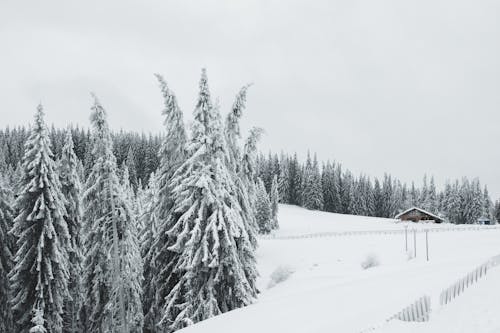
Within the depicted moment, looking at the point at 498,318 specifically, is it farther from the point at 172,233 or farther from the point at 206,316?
the point at 172,233

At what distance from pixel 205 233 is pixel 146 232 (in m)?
6.85

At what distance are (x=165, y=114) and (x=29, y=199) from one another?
945 centimetres

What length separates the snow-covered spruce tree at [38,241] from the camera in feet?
77.6

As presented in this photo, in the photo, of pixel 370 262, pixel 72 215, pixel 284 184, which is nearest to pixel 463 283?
pixel 72 215

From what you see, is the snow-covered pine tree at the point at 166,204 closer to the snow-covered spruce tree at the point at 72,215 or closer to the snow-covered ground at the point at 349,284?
the snow-covered ground at the point at 349,284

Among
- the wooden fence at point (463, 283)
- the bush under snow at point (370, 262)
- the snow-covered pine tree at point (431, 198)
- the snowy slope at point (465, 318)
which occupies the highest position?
the snow-covered pine tree at point (431, 198)

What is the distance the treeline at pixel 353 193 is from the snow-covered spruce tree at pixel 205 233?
342 ft

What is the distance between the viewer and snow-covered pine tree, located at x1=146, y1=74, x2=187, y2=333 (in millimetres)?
22500

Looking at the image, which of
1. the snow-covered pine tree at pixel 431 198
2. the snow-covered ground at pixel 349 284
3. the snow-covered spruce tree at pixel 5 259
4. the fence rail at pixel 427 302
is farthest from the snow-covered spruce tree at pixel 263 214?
the snow-covered pine tree at pixel 431 198

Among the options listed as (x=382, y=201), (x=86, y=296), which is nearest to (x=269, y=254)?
(x=86, y=296)

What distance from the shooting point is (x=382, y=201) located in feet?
444

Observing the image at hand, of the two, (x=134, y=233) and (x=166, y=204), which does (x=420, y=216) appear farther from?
(x=166, y=204)

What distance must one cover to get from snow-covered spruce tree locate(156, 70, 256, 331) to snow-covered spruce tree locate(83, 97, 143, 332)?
10.6 ft

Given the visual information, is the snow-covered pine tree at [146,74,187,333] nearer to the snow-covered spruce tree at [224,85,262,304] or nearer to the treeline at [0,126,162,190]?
the snow-covered spruce tree at [224,85,262,304]
